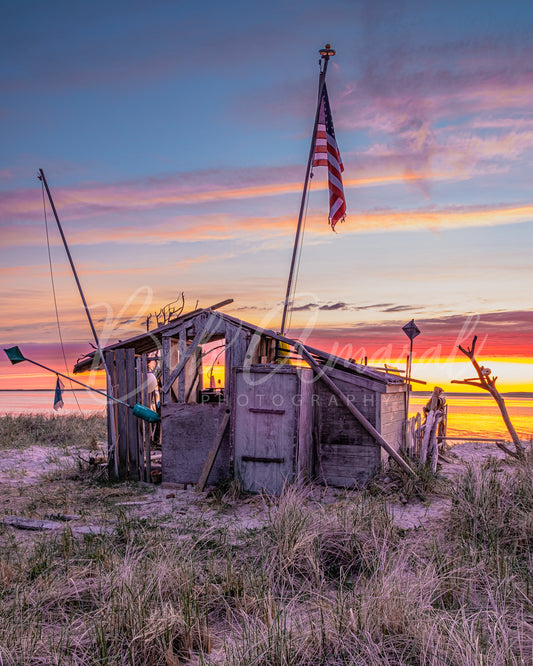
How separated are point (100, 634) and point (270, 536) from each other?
8.39 feet

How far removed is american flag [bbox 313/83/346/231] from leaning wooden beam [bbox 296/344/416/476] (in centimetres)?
321

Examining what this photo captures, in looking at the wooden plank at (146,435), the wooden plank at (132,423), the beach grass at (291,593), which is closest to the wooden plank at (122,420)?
the wooden plank at (132,423)

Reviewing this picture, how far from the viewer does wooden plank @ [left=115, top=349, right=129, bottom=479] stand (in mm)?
12398

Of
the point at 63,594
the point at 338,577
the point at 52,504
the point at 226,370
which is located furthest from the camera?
the point at 226,370

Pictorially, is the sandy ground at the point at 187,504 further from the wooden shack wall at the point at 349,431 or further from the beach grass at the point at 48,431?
the beach grass at the point at 48,431

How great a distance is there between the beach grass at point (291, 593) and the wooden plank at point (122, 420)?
14.8 feet

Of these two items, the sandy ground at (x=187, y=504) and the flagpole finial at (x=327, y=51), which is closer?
the sandy ground at (x=187, y=504)

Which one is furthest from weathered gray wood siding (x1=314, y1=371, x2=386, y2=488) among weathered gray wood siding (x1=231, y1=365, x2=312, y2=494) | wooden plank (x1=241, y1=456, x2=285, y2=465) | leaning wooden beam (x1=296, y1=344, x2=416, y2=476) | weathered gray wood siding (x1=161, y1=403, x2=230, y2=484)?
weathered gray wood siding (x1=161, y1=403, x2=230, y2=484)

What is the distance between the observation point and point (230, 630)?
4910 mm

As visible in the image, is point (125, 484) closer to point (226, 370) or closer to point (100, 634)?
point (226, 370)

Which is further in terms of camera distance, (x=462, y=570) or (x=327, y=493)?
(x=327, y=493)

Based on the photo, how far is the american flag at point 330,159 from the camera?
41.1 feet

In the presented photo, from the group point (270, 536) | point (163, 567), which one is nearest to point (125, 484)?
point (270, 536)

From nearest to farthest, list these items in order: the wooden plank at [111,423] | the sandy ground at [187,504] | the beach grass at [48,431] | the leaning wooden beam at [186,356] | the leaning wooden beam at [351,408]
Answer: the sandy ground at [187,504] < the leaning wooden beam at [351,408] < the leaning wooden beam at [186,356] < the wooden plank at [111,423] < the beach grass at [48,431]
